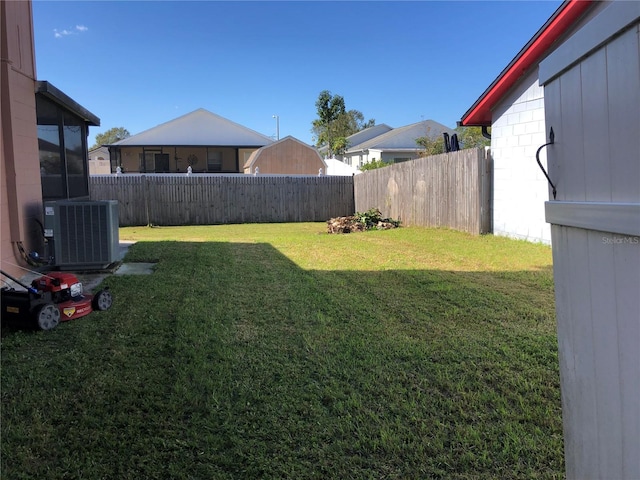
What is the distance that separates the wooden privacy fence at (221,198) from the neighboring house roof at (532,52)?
902 cm

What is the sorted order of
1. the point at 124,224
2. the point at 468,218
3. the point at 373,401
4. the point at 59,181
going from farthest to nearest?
the point at 124,224, the point at 468,218, the point at 59,181, the point at 373,401

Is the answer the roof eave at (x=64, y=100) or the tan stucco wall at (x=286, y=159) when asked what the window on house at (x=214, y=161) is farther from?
the roof eave at (x=64, y=100)

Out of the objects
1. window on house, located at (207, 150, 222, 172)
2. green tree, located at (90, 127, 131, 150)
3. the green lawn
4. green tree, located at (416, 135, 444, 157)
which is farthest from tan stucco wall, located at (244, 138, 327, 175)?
green tree, located at (90, 127, 131, 150)

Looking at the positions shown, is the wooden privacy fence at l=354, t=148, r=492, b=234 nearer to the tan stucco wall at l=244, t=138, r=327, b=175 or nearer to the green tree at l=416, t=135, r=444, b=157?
the green tree at l=416, t=135, r=444, b=157

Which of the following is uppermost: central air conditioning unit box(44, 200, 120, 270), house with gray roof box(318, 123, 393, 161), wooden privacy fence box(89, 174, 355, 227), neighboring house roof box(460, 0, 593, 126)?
house with gray roof box(318, 123, 393, 161)

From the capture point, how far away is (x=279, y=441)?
2543mm

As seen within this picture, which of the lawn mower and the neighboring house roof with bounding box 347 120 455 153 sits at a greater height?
the neighboring house roof with bounding box 347 120 455 153

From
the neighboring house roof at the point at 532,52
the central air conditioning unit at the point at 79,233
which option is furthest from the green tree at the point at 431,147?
the central air conditioning unit at the point at 79,233

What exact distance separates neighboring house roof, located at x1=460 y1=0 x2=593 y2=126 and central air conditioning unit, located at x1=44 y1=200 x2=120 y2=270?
7754 millimetres

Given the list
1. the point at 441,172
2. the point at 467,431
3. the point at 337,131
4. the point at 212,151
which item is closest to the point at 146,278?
the point at 467,431

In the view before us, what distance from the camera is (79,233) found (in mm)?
6625

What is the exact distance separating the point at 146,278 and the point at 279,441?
4595mm

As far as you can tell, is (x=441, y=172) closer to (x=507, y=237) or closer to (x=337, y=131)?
(x=507, y=237)

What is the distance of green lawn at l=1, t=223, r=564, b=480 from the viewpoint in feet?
7.79
